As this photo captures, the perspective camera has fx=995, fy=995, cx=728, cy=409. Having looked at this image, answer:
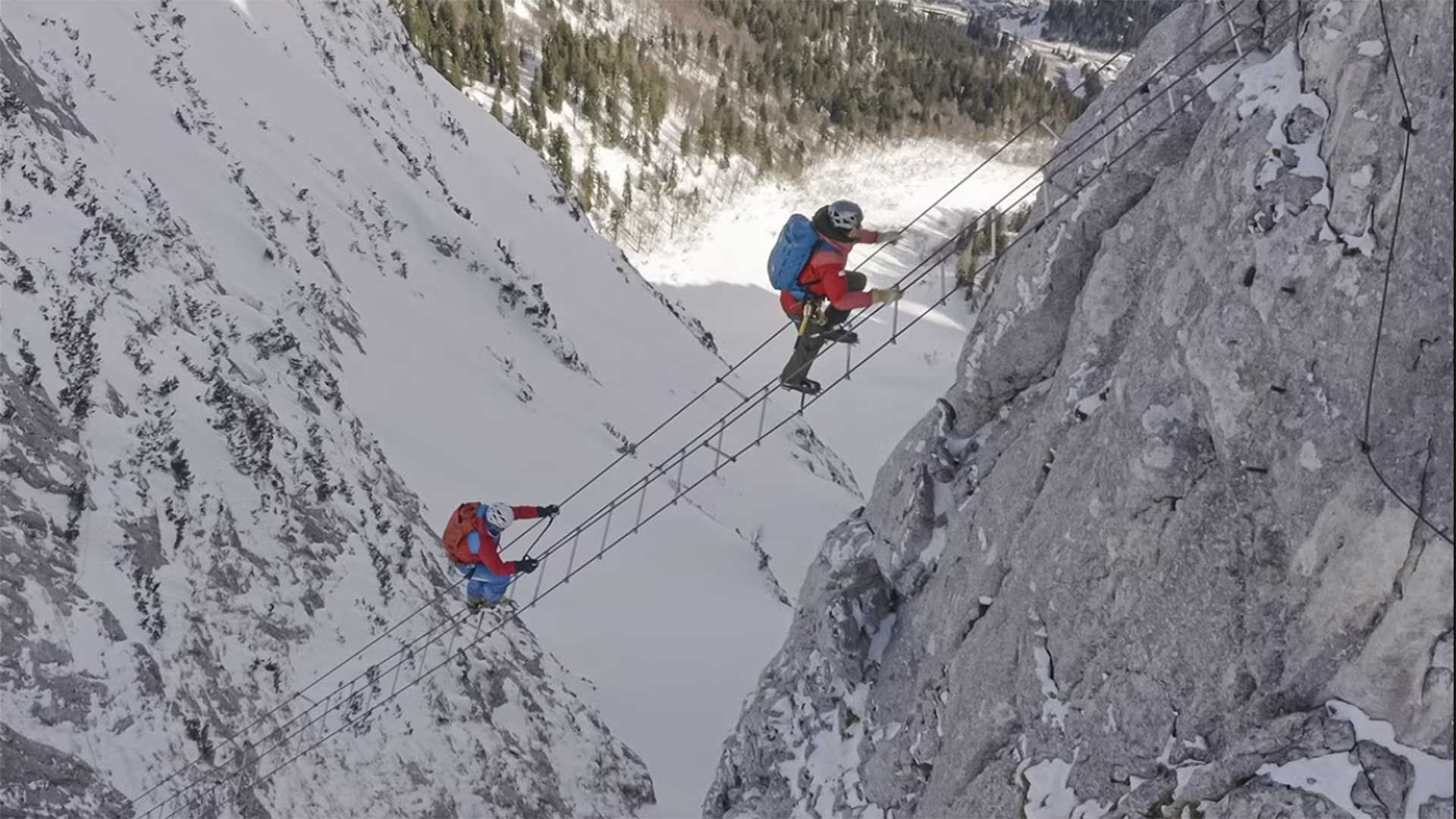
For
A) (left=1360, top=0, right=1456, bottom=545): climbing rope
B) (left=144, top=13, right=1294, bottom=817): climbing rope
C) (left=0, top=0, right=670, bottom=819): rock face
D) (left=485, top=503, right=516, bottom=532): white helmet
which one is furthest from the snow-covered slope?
(left=1360, top=0, right=1456, bottom=545): climbing rope

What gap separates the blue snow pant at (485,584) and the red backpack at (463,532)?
360 mm

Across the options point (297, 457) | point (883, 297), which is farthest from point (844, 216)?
point (297, 457)

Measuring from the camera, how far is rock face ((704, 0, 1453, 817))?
720cm

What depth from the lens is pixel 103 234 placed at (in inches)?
636

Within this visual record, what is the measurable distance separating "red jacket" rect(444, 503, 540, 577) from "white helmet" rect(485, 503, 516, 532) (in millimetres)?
61

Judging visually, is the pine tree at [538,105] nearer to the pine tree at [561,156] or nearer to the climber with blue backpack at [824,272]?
the pine tree at [561,156]

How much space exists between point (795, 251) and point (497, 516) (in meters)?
5.53

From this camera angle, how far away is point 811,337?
12.2 m

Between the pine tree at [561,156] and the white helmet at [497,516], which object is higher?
the pine tree at [561,156]

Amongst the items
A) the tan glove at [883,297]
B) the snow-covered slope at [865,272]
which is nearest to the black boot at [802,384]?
the tan glove at [883,297]

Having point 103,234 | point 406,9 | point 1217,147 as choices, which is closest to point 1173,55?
point 1217,147

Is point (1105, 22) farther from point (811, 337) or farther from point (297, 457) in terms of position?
point (297, 457)

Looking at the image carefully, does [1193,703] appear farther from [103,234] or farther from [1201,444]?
[103,234]

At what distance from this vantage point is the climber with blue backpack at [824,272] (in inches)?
443
